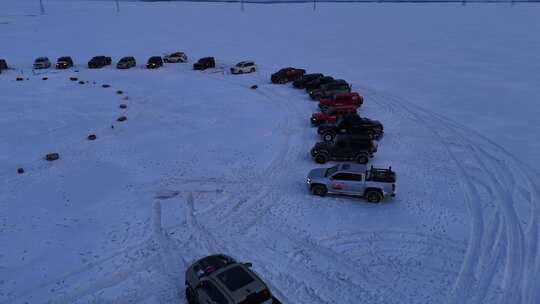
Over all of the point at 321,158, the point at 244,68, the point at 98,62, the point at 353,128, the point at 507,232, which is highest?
the point at 98,62

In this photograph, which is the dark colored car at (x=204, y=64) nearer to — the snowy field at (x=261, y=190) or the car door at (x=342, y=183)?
the snowy field at (x=261, y=190)

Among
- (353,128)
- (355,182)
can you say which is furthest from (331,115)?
(355,182)

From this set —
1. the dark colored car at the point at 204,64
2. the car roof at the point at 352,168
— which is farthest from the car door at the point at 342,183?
the dark colored car at the point at 204,64

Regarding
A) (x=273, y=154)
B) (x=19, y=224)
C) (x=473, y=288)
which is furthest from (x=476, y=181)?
(x=19, y=224)

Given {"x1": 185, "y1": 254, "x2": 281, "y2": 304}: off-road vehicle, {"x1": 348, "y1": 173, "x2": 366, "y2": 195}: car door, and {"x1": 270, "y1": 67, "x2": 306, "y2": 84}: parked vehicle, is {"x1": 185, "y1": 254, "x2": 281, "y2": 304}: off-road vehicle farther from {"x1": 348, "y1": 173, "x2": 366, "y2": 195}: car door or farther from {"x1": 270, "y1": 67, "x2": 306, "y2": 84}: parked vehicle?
{"x1": 270, "y1": 67, "x2": 306, "y2": 84}: parked vehicle

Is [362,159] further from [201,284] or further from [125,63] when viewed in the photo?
[125,63]

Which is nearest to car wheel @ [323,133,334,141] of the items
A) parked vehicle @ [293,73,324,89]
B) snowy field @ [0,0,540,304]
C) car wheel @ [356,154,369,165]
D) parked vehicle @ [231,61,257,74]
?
snowy field @ [0,0,540,304]
